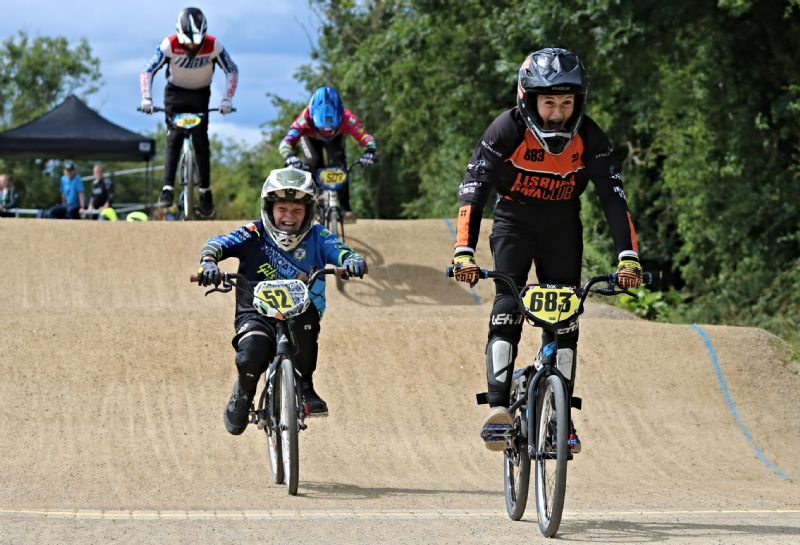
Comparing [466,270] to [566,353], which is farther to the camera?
[566,353]

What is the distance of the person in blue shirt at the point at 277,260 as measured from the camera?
7.98 meters

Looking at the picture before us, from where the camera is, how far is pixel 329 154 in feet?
50.5

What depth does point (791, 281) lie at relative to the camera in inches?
807

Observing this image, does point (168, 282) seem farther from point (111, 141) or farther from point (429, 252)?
point (111, 141)

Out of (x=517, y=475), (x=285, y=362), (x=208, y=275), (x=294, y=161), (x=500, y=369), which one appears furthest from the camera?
(x=294, y=161)

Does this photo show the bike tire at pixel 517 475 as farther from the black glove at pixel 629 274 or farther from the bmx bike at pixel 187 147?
the bmx bike at pixel 187 147

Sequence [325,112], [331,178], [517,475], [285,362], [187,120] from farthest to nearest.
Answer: [187,120]
[325,112]
[331,178]
[285,362]
[517,475]

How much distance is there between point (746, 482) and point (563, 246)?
364cm

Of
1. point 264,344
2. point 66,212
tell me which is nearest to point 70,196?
point 66,212

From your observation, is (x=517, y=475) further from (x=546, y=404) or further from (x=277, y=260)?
(x=277, y=260)

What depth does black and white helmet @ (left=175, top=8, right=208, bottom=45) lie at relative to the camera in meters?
15.3

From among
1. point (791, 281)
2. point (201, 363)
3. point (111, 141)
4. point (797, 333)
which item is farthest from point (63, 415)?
point (111, 141)

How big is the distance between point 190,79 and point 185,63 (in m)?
0.24

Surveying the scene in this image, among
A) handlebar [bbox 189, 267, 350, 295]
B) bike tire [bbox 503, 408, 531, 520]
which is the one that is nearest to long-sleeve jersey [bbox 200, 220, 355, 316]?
handlebar [bbox 189, 267, 350, 295]
